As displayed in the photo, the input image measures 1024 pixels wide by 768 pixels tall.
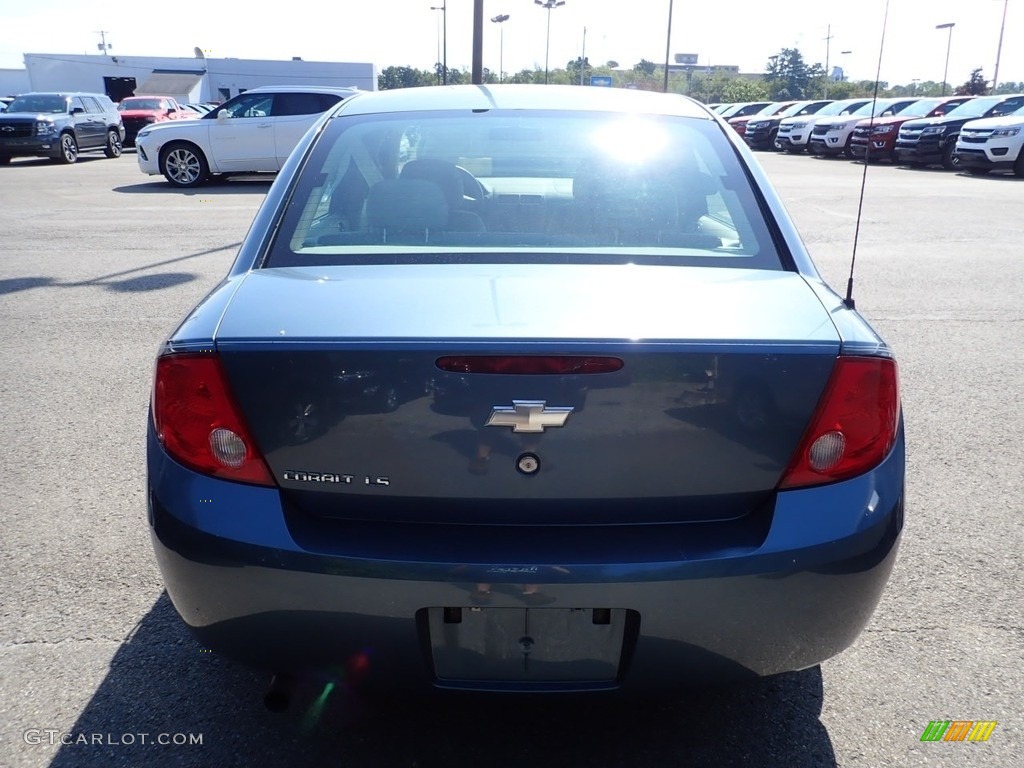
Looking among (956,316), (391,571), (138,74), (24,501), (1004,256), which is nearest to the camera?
(391,571)

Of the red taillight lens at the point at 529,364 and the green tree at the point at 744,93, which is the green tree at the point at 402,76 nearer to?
the green tree at the point at 744,93

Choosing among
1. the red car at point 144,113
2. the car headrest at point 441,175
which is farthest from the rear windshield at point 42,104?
the car headrest at point 441,175

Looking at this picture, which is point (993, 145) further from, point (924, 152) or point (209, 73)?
point (209, 73)

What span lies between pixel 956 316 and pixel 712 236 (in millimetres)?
5342

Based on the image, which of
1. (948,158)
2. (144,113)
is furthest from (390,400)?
(144,113)

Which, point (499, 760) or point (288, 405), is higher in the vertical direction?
point (288, 405)

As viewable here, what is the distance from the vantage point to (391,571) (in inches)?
77.2

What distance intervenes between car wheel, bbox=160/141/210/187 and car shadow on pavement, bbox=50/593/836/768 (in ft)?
52.2

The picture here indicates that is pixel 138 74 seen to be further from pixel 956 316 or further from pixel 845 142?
pixel 956 316

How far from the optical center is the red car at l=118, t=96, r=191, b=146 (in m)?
28.2

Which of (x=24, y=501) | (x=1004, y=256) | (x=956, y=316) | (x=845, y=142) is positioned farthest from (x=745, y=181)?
(x=845, y=142)

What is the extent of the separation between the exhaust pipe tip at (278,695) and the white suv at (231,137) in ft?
51.3

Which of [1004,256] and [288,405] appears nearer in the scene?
[288,405]

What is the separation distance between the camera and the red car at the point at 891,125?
23.9 m
